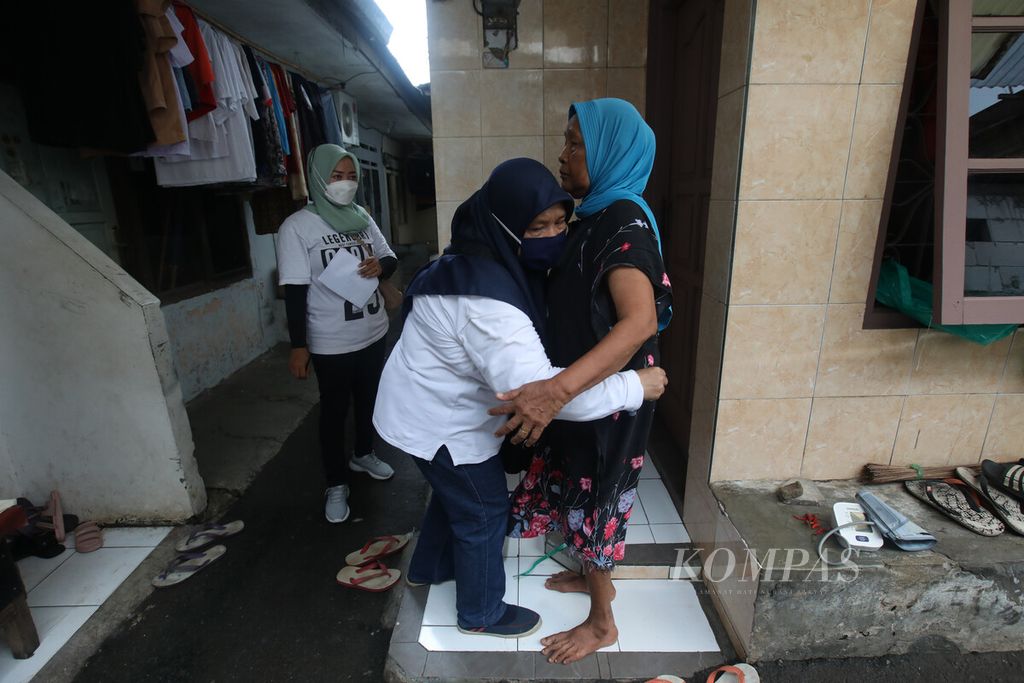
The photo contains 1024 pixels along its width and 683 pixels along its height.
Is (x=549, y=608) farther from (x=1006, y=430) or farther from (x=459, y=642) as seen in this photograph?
(x=1006, y=430)

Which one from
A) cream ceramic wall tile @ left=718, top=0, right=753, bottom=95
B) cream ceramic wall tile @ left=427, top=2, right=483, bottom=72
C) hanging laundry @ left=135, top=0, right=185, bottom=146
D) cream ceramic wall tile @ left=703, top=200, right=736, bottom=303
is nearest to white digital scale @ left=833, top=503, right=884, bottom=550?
cream ceramic wall tile @ left=703, top=200, right=736, bottom=303

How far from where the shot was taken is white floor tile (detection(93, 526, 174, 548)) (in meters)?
2.39

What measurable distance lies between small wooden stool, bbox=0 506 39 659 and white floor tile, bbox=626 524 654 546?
2.21 metres

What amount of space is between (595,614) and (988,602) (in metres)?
1.28

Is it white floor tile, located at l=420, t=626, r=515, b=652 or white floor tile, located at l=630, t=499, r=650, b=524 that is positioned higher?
white floor tile, located at l=630, t=499, r=650, b=524

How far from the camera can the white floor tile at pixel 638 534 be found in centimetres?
220

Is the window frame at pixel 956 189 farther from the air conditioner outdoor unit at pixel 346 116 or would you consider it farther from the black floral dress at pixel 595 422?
the air conditioner outdoor unit at pixel 346 116

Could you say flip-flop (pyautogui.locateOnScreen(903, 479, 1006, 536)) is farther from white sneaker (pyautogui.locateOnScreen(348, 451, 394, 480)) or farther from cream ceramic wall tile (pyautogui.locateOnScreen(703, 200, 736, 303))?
white sneaker (pyautogui.locateOnScreen(348, 451, 394, 480))

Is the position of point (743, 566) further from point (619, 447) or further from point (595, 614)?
point (619, 447)

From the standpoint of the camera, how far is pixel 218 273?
4.66 meters

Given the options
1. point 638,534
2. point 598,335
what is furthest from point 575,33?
point 638,534

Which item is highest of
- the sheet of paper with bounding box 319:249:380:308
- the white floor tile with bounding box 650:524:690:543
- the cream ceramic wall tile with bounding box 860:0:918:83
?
the cream ceramic wall tile with bounding box 860:0:918:83

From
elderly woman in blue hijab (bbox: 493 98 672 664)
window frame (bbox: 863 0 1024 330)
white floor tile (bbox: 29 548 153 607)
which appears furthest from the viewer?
white floor tile (bbox: 29 548 153 607)

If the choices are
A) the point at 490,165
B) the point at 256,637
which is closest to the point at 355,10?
the point at 490,165
